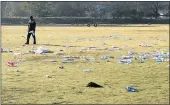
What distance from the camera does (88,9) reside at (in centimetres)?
12938

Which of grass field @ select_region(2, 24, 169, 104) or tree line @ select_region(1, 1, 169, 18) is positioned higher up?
tree line @ select_region(1, 1, 169, 18)

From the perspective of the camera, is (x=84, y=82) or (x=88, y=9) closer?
(x=84, y=82)

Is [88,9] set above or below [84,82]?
above

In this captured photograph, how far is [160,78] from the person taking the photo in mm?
12977

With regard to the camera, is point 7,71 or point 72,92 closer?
point 72,92

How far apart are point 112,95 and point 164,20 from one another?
106 meters

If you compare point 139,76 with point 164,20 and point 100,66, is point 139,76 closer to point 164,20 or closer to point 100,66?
point 100,66

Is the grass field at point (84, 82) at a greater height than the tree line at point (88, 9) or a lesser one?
lesser

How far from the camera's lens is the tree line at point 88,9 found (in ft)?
400

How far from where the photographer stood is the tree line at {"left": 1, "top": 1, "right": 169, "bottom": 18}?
122 meters

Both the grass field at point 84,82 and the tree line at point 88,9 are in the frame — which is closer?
the grass field at point 84,82

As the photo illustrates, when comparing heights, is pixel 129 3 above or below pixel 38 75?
above

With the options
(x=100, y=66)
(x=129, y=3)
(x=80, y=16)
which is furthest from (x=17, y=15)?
(x=100, y=66)

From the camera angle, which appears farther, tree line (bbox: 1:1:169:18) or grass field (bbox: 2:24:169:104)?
tree line (bbox: 1:1:169:18)
